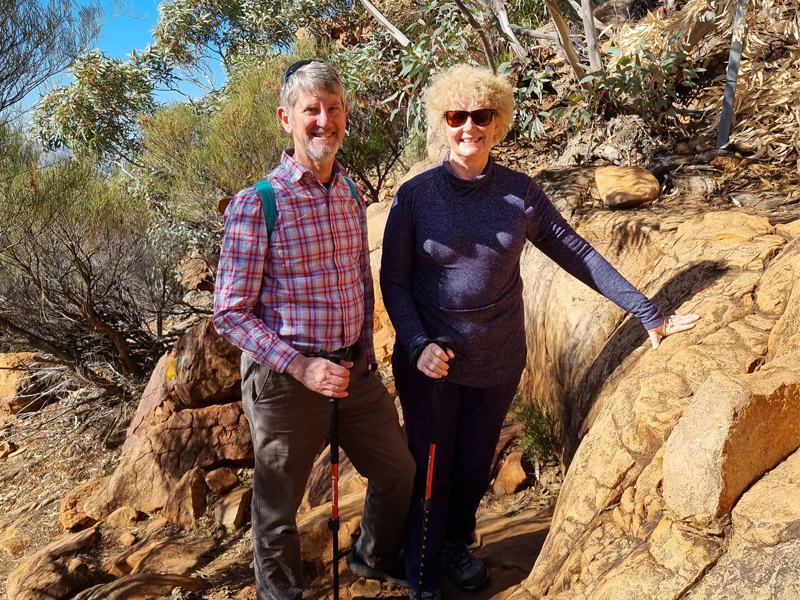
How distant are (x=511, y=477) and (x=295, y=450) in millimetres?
1801

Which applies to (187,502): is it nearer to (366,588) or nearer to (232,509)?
(232,509)

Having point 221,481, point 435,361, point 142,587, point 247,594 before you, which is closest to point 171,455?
point 221,481

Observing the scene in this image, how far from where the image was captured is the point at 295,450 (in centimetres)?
286

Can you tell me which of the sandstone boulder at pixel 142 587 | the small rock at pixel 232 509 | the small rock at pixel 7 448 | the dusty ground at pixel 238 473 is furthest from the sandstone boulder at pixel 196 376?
the sandstone boulder at pixel 142 587

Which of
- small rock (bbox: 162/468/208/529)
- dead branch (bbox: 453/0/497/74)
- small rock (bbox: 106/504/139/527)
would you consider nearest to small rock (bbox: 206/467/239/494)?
small rock (bbox: 162/468/208/529)

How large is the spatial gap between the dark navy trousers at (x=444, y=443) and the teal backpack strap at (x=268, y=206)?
0.80 m

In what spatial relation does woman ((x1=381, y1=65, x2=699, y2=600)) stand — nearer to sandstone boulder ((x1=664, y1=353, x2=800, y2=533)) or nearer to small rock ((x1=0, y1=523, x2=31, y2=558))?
sandstone boulder ((x1=664, y1=353, x2=800, y2=533))

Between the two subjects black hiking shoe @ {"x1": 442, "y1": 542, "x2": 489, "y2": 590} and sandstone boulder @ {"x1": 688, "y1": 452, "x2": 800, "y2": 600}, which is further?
black hiking shoe @ {"x1": 442, "y1": 542, "x2": 489, "y2": 590}

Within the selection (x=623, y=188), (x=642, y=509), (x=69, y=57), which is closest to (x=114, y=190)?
(x=69, y=57)

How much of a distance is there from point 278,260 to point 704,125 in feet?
14.8

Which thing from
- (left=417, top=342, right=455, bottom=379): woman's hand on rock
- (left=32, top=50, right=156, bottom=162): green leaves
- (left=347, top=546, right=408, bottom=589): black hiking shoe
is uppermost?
(left=32, top=50, right=156, bottom=162): green leaves

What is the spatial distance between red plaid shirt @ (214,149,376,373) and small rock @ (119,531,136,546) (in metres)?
3.15

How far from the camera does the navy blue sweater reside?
292 centimetres

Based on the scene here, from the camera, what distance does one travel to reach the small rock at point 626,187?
4.87 m
